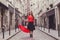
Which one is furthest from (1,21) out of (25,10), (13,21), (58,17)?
(25,10)

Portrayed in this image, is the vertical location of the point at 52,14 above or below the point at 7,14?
above

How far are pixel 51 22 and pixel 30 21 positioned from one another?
85.4 ft

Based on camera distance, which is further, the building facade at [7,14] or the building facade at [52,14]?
the building facade at [52,14]

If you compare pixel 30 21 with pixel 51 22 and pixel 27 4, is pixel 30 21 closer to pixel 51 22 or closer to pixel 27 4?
pixel 51 22

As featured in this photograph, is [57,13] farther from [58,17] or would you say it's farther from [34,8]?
[34,8]

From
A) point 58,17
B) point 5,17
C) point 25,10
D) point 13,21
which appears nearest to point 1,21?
point 5,17

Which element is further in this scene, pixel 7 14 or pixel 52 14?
pixel 52 14

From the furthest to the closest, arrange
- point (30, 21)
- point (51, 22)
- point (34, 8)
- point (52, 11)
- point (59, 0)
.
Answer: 1. point (34, 8)
2. point (51, 22)
3. point (52, 11)
4. point (59, 0)
5. point (30, 21)

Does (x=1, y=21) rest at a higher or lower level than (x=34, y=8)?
lower

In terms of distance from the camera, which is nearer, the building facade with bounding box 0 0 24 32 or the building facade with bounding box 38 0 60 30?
the building facade with bounding box 0 0 24 32

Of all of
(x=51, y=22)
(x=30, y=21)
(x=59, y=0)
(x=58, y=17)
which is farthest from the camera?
(x=51, y=22)

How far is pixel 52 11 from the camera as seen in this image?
1537 inches

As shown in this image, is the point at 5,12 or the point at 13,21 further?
the point at 13,21

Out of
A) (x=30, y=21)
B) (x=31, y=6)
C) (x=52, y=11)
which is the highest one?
(x=31, y=6)
